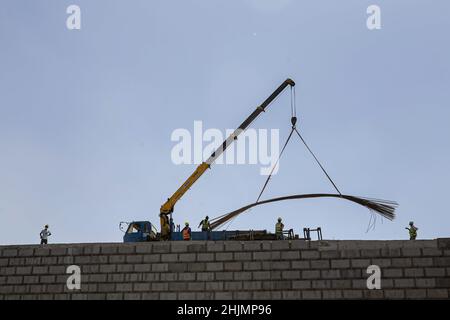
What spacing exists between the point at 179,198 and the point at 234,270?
21.3 feet

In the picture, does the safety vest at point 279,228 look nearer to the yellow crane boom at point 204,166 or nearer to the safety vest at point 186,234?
the safety vest at point 186,234

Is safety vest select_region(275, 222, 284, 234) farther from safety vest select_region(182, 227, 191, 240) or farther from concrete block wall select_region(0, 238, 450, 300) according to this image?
safety vest select_region(182, 227, 191, 240)

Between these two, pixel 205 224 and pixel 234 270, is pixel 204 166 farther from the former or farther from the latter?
pixel 234 270

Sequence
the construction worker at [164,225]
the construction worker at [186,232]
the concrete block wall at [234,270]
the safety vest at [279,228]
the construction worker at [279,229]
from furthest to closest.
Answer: the construction worker at [164,225] → the construction worker at [186,232] → the safety vest at [279,228] → the construction worker at [279,229] → the concrete block wall at [234,270]

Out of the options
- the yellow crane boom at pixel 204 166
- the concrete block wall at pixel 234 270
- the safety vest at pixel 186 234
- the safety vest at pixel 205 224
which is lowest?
the concrete block wall at pixel 234 270

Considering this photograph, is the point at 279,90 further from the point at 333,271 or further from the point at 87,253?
the point at 87,253

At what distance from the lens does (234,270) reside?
1395cm

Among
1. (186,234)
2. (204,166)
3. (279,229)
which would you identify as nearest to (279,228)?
(279,229)

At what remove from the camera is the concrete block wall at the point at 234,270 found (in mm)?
13547

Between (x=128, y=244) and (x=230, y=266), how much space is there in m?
3.21

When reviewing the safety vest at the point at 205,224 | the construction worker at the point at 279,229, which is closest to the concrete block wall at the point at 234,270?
the construction worker at the point at 279,229

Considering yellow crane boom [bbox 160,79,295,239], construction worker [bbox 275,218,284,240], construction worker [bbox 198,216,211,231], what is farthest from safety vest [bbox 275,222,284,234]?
yellow crane boom [bbox 160,79,295,239]

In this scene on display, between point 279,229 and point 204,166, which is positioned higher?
point 204,166
